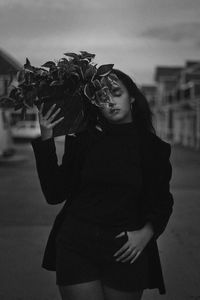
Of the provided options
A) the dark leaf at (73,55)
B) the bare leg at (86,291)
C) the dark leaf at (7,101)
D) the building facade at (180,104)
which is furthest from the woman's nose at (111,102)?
the building facade at (180,104)

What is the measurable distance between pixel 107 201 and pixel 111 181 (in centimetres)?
9

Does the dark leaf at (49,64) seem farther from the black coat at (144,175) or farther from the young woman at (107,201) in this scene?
the black coat at (144,175)

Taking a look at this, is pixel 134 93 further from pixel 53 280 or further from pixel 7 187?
pixel 7 187

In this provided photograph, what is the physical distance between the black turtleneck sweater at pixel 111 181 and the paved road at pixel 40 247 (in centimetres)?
222

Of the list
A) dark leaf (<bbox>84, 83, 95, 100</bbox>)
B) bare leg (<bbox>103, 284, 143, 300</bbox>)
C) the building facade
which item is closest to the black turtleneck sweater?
dark leaf (<bbox>84, 83, 95, 100</bbox>)

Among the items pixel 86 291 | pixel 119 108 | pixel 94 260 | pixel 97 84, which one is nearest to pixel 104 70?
pixel 97 84

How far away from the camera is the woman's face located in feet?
7.51

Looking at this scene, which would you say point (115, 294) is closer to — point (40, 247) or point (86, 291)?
point (86, 291)

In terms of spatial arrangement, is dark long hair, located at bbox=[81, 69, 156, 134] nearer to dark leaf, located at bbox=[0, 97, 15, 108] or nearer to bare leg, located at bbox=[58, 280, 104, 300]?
dark leaf, located at bbox=[0, 97, 15, 108]

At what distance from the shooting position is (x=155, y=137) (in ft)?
7.49

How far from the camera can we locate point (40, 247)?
593 centimetres

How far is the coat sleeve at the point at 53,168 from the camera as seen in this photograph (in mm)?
2203

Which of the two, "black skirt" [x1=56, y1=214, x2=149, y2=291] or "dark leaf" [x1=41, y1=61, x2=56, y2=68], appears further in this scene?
"dark leaf" [x1=41, y1=61, x2=56, y2=68]

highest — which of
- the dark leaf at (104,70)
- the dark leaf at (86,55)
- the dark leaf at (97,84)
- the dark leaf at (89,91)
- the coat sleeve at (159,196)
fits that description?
the dark leaf at (86,55)
